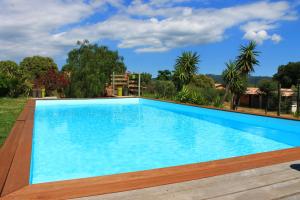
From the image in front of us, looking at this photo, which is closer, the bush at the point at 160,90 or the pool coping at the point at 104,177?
the pool coping at the point at 104,177

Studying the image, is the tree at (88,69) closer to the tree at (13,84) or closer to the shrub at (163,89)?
the tree at (13,84)

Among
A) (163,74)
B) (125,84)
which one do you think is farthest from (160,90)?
(163,74)

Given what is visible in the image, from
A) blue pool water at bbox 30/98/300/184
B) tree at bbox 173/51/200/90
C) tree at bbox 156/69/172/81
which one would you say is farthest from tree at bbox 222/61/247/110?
blue pool water at bbox 30/98/300/184

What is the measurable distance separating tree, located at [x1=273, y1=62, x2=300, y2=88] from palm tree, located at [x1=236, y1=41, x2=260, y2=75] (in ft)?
81.6

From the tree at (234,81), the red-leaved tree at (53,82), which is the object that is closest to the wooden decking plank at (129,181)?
the red-leaved tree at (53,82)

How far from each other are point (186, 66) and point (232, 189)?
23.1 meters

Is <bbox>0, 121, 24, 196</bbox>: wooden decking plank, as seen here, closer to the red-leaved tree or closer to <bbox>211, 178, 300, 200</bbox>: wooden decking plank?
<bbox>211, 178, 300, 200</bbox>: wooden decking plank

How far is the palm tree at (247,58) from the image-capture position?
27.3 m

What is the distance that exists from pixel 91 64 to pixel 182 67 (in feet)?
29.1

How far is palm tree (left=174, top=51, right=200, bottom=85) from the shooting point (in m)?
25.2

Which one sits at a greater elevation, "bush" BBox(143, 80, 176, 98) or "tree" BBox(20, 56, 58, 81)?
"tree" BBox(20, 56, 58, 81)

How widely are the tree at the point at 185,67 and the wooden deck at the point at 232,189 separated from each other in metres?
21.9

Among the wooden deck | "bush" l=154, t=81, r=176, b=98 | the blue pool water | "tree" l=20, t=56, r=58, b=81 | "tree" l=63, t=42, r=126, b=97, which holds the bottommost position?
the blue pool water

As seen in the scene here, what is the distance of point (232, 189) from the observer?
286 centimetres
